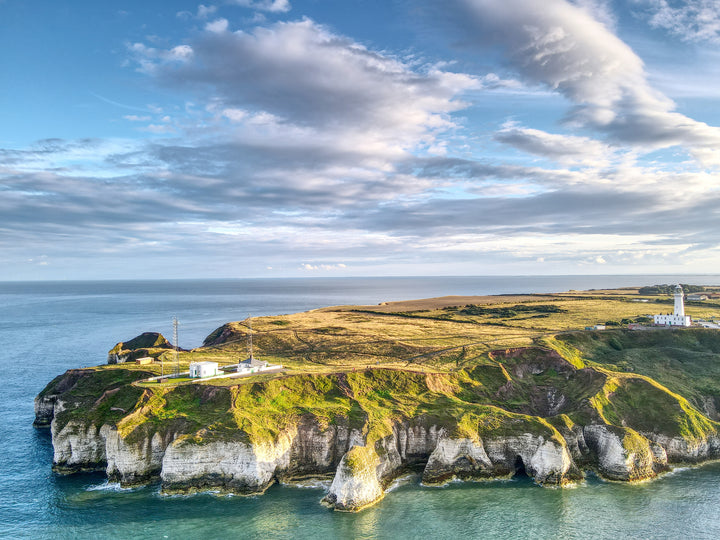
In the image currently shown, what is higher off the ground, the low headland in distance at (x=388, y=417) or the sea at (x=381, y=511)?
the low headland in distance at (x=388, y=417)

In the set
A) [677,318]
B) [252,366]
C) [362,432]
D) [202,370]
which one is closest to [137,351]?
[202,370]

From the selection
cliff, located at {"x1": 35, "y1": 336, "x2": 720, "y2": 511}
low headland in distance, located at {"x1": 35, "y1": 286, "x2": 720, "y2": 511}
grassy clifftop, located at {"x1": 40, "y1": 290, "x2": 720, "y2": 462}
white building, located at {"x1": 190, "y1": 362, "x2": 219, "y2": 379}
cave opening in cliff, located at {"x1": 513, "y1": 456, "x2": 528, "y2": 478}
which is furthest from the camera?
→ white building, located at {"x1": 190, "y1": 362, "x2": 219, "y2": 379}

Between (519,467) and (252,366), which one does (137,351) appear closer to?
(252,366)

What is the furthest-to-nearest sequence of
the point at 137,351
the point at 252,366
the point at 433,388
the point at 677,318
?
the point at 677,318, the point at 137,351, the point at 252,366, the point at 433,388

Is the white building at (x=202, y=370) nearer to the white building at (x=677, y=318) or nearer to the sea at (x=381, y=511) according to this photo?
the sea at (x=381, y=511)

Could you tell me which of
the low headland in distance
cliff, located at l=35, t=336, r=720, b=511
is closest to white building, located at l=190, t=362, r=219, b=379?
the low headland in distance

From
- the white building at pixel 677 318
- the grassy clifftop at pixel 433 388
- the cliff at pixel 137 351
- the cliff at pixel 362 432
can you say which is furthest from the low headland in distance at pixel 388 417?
the white building at pixel 677 318

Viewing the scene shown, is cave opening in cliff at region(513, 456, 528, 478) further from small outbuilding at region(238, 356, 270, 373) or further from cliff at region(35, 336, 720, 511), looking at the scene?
small outbuilding at region(238, 356, 270, 373)
